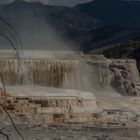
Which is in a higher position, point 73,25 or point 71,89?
point 73,25

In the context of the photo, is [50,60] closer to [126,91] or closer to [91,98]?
[126,91]

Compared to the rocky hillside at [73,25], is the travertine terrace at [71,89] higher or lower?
lower

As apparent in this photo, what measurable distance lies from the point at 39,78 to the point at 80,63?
120 inches

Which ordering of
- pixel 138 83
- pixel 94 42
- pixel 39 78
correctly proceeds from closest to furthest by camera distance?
1. pixel 39 78
2. pixel 138 83
3. pixel 94 42

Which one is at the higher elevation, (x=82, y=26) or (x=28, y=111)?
(x=82, y=26)

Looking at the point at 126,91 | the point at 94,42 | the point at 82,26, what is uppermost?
the point at 82,26

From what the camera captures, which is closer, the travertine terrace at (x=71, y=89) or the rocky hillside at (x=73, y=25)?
the travertine terrace at (x=71, y=89)

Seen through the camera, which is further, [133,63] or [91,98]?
[133,63]

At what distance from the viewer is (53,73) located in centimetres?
2666

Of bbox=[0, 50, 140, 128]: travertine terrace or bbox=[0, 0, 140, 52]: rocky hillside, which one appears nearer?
bbox=[0, 50, 140, 128]: travertine terrace

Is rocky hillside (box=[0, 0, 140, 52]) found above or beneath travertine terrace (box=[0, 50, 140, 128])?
above

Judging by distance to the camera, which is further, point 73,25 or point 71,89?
point 73,25

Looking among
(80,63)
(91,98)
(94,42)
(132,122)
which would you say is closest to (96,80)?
(80,63)

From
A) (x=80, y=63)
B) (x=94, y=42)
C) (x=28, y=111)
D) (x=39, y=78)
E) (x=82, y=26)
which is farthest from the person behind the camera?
(x=82, y=26)
